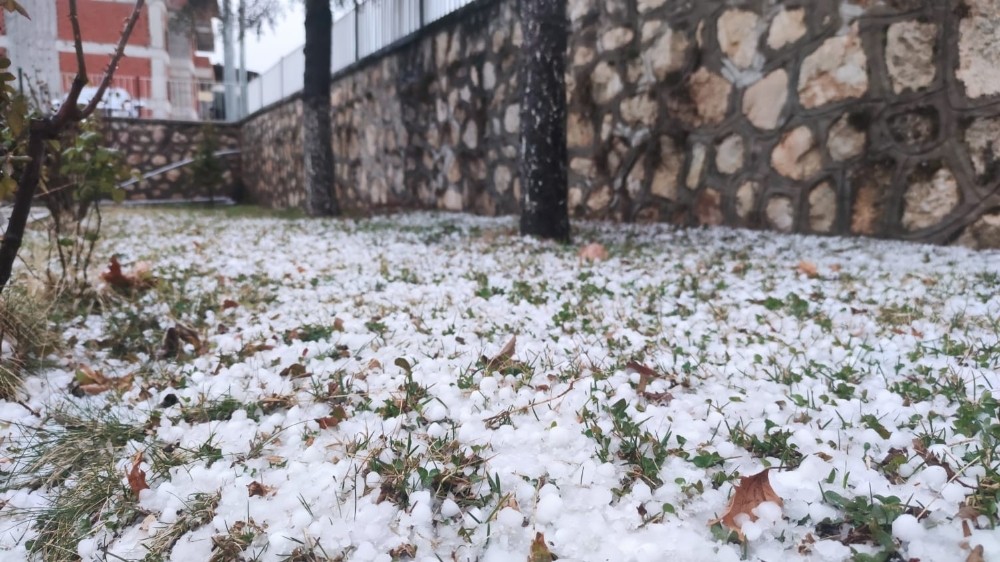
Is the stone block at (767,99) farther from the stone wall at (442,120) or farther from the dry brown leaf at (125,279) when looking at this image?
the dry brown leaf at (125,279)

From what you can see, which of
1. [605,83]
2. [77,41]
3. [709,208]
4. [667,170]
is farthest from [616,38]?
[77,41]

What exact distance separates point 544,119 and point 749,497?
12.1ft

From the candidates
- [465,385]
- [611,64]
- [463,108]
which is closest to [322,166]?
[463,108]

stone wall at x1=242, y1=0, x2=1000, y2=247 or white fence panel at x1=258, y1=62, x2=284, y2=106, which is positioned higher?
white fence panel at x1=258, y1=62, x2=284, y2=106

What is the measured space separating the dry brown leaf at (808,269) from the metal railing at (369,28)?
195 inches

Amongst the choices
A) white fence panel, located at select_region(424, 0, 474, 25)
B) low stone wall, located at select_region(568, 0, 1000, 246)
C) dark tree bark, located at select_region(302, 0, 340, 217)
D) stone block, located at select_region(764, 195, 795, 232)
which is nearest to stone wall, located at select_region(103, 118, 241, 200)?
dark tree bark, located at select_region(302, 0, 340, 217)

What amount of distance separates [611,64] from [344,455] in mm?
4730

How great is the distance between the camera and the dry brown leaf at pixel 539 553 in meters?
1.11

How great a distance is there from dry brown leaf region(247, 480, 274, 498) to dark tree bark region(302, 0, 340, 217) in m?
7.07

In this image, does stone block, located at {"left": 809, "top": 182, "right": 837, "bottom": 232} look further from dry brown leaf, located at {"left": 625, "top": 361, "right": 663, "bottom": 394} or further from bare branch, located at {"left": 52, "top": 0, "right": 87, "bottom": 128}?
bare branch, located at {"left": 52, "top": 0, "right": 87, "bottom": 128}

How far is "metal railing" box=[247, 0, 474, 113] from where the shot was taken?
794cm

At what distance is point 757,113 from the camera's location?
4.48 metres

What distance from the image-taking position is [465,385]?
180cm

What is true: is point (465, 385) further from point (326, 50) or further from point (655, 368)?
point (326, 50)
